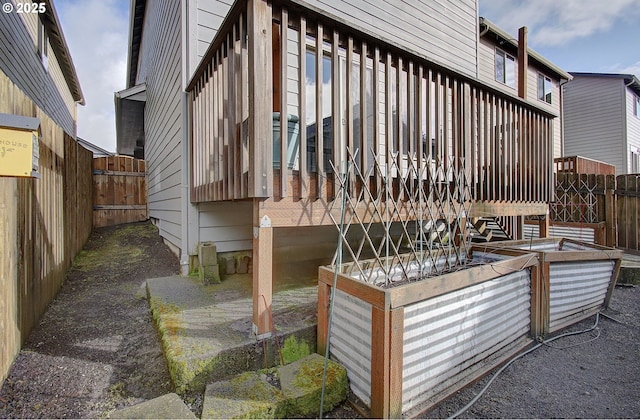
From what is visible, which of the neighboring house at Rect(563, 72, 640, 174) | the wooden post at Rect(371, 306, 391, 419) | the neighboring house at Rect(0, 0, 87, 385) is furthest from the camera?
the neighboring house at Rect(563, 72, 640, 174)

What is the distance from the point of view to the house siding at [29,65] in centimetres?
592

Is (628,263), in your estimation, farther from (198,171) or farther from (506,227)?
(198,171)

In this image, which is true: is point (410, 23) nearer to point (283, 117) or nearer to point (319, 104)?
point (319, 104)

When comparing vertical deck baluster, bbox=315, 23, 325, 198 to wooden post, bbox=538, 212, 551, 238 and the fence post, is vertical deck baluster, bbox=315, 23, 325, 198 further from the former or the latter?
the fence post

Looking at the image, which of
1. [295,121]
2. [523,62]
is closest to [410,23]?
[523,62]

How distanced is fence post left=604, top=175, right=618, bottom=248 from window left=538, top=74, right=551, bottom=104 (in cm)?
587

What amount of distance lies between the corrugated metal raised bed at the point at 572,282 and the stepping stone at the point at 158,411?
3.10 metres

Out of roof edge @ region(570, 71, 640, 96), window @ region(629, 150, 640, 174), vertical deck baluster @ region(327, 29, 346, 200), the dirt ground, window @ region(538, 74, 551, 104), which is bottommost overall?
the dirt ground

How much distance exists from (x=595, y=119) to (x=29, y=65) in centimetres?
2069

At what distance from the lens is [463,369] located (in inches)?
90.1

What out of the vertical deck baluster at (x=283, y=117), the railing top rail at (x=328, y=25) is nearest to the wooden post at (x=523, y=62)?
the railing top rail at (x=328, y=25)

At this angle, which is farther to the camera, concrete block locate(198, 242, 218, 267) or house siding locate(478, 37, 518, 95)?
house siding locate(478, 37, 518, 95)

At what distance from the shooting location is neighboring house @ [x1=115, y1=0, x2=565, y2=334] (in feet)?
7.70

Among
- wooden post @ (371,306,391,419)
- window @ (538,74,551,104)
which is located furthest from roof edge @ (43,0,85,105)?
window @ (538,74,551,104)
